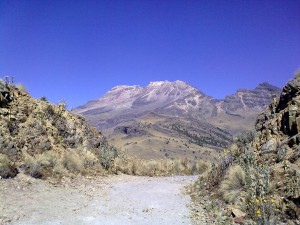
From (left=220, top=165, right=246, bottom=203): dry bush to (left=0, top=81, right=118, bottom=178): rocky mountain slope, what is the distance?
8.22m

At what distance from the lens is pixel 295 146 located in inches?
480

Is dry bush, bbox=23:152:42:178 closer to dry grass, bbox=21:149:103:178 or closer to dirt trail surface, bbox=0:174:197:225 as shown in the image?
dry grass, bbox=21:149:103:178

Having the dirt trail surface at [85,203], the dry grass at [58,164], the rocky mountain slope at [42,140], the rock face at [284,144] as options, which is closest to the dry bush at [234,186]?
the rock face at [284,144]

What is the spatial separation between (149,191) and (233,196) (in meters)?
5.42

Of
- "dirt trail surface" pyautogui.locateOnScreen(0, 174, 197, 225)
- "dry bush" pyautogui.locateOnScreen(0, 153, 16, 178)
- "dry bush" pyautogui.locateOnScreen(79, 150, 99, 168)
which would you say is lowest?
"dirt trail surface" pyautogui.locateOnScreen(0, 174, 197, 225)

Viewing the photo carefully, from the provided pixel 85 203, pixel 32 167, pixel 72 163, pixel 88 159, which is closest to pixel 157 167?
pixel 88 159

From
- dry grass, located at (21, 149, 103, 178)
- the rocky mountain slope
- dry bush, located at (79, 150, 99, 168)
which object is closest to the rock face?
dry grass, located at (21, 149, 103, 178)

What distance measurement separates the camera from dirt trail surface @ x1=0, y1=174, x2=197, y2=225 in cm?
1037

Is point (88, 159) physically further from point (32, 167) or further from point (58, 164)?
point (32, 167)

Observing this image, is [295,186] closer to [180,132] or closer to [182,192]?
[182,192]

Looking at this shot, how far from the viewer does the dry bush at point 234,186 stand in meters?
11.8

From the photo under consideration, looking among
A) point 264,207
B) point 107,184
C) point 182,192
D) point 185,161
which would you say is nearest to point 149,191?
point 182,192

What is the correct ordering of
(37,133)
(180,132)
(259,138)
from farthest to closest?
(180,132), (37,133), (259,138)

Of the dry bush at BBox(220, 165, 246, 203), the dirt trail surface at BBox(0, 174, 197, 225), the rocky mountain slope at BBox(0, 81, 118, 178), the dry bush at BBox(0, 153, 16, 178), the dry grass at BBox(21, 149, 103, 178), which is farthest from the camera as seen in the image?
the rocky mountain slope at BBox(0, 81, 118, 178)
